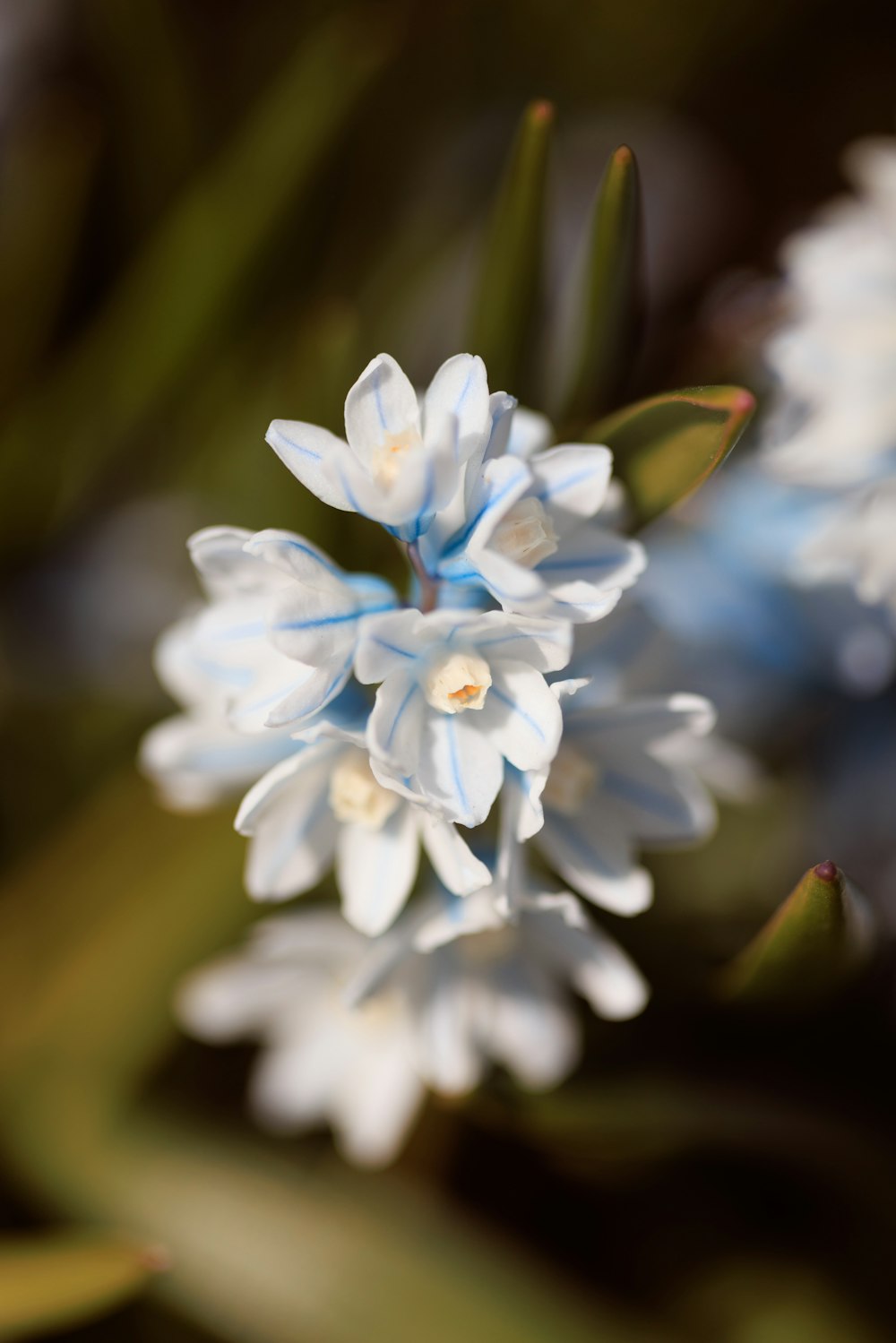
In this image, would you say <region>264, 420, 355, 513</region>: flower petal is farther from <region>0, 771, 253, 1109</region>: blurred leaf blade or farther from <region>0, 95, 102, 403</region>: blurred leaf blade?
<region>0, 95, 102, 403</region>: blurred leaf blade

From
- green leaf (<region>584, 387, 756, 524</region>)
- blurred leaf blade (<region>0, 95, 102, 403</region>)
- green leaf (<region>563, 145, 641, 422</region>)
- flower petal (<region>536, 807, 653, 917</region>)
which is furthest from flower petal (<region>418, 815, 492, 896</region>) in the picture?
blurred leaf blade (<region>0, 95, 102, 403</region>)

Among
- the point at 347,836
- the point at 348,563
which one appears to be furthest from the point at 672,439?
the point at 348,563

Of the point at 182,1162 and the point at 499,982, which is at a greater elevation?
the point at 499,982

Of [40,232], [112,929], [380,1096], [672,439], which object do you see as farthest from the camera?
[40,232]

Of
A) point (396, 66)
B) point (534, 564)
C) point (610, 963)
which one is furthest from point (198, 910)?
point (396, 66)

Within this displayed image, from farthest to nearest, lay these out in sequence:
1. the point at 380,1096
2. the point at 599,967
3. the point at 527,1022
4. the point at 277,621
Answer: the point at 380,1096, the point at 527,1022, the point at 599,967, the point at 277,621

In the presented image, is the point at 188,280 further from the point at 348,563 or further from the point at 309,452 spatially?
the point at 309,452

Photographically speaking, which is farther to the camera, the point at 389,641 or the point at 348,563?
the point at 348,563

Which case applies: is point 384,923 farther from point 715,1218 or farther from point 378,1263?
point 715,1218
